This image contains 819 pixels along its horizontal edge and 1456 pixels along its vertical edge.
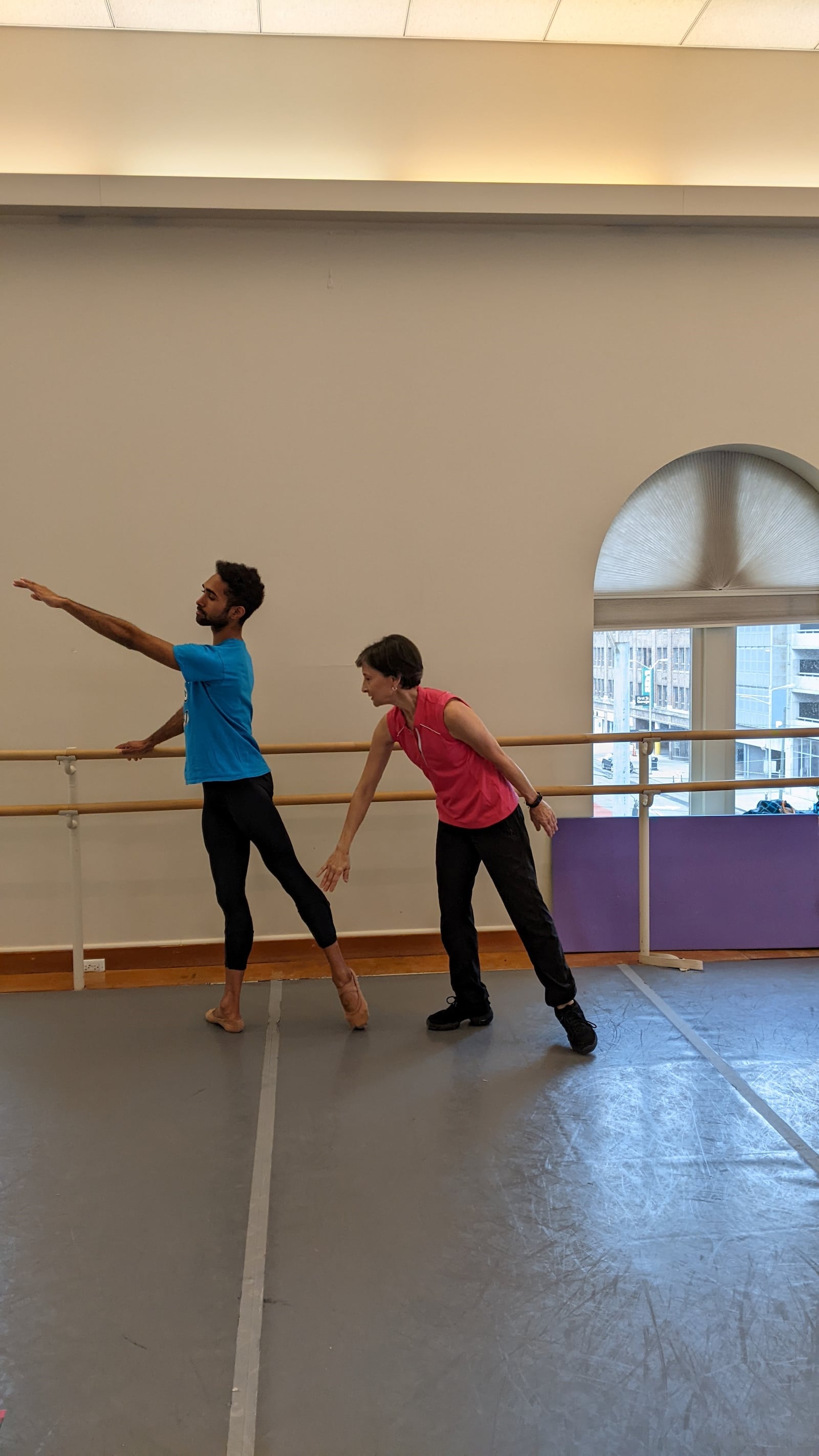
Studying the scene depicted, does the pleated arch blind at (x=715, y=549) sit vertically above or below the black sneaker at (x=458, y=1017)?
above

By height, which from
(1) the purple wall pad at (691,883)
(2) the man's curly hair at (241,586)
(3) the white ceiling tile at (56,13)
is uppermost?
(3) the white ceiling tile at (56,13)

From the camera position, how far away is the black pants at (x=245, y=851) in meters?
3.25

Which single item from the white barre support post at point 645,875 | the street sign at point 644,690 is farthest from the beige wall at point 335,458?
the street sign at point 644,690

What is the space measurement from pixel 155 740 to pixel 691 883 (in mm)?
2383

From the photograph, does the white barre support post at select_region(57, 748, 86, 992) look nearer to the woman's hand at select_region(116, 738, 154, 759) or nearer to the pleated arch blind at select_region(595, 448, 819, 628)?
the woman's hand at select_region(116, 738, 154, 759)

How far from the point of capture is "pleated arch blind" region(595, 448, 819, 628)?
4402 mm

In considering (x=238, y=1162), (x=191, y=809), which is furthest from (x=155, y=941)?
(x=238, y=1162)

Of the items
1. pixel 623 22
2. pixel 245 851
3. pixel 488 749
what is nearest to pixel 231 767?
pixel 245 851

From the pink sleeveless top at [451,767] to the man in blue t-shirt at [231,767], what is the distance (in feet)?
1.68

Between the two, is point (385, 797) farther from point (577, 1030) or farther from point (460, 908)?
point (577, 1030)

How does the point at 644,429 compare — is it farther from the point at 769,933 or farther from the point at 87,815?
the point at 87,815

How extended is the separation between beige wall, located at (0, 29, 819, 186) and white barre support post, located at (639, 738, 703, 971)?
101 inches

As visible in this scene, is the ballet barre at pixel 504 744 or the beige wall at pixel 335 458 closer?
the ballet barre at pixel 504 744

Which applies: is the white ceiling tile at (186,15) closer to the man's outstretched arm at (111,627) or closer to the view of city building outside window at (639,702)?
the man's outstretched arm at (111,627)
